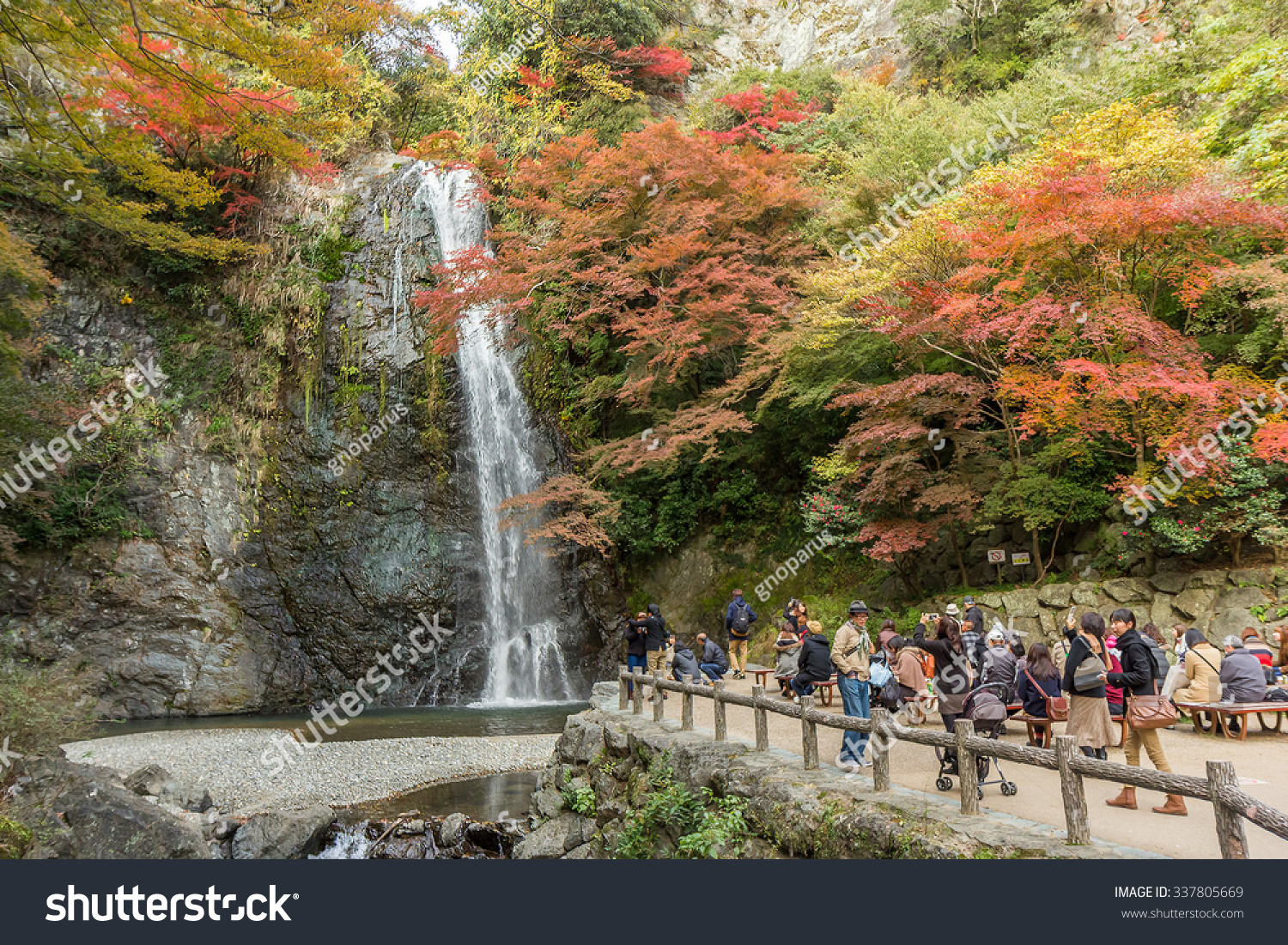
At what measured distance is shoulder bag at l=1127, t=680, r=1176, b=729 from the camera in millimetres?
5691

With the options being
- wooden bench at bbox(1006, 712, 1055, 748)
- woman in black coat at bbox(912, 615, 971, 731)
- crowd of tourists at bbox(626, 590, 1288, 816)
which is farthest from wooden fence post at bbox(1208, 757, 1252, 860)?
wooden bench at bbox(1006, 712, 1055, 748)

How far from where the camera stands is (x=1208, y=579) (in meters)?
10.4

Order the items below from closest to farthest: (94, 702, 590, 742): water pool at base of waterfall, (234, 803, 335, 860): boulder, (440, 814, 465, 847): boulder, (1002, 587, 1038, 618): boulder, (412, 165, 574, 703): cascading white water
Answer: (234, 803, 335, 860): boulder
(440, 814, 465, 847): boulder
(1002, 587, 1038, 618): boulder
(94, 702, 590, 742): water pool at base of waterfall
(412, 165, 574, 703): cascading white water

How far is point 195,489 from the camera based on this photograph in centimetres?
1800

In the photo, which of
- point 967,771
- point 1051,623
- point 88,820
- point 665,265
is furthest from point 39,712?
point 1051,623

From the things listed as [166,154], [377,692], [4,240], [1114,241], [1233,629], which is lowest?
[377,692]

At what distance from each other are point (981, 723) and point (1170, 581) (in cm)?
644

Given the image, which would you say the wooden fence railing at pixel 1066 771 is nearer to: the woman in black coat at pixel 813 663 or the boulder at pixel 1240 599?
the woman in black coat at pixel 813 663

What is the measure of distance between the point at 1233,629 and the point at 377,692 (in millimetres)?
16373

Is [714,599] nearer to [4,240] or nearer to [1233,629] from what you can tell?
[1233,629]

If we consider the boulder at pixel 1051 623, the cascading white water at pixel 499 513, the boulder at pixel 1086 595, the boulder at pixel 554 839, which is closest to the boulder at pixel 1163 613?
the boulder at pixel 1086 595

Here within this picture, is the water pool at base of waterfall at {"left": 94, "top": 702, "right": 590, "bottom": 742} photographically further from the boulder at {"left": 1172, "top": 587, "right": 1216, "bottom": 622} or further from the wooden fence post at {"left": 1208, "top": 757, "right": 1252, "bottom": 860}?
the wooden fence post at {"left": 1208, "top": 757, "right": 1252, "bottom": 860}

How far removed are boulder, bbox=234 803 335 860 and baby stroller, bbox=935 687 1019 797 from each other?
6.93 metres
